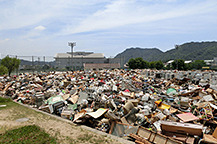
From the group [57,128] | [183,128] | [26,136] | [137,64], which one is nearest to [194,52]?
[137,64]

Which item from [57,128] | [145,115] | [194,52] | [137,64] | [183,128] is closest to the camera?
[183,128]

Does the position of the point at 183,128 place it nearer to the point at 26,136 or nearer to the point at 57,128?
the point at 57,128

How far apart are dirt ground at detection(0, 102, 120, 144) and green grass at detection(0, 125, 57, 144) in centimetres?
23

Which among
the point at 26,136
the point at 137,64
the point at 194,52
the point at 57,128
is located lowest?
the point at 57,128

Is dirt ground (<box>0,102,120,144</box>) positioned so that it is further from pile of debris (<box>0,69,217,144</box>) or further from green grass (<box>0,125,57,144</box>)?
pile of debris (<box>0,69,217,144</box>)

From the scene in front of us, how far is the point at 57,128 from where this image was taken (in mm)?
5168

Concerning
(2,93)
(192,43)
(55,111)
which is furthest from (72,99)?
(192,43)

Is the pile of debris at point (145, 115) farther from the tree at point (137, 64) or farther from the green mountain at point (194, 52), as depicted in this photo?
the green mountain at point (194, 52)

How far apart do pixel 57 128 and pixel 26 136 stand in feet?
3.41

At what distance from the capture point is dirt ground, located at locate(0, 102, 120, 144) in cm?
435

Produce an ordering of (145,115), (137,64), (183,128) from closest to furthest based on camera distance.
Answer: (183,128), (145,115), (137,64)

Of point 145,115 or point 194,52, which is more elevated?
point 194,52

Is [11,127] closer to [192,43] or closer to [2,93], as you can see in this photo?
[2,93]

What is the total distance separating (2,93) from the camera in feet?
35.9
